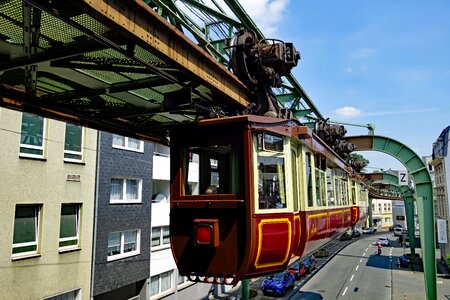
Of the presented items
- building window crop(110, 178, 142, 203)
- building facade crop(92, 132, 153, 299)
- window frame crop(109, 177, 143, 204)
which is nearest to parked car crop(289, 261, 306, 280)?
building facade crop(92, 132, 153, 299)

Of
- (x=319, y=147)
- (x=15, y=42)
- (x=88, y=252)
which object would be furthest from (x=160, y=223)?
(x=15, y=42)

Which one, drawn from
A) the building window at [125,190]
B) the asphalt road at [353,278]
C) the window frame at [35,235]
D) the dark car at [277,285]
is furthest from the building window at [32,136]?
the asphalt road at [353,278]

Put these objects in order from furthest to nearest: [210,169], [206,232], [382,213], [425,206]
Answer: [382,213]
[425,206]
[210,169]
[206,232]

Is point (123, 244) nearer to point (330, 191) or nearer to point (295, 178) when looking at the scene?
point (330, 191)

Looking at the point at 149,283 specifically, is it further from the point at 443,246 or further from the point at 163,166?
the point at 443,246

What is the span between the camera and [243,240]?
4398 mm

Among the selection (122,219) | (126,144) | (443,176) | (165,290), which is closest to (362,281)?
(443,176)

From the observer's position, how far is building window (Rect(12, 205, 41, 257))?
1085 cm

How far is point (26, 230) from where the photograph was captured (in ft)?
36.7

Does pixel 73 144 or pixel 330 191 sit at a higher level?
pixel 73 144

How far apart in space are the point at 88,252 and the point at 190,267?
395 inches

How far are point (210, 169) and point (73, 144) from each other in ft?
30.9

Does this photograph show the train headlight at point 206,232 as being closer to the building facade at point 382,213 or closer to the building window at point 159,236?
the building window at point 159,236

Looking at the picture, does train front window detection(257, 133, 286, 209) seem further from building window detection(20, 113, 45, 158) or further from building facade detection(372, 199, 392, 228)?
building facade detection(372, 199, 392, 228)
